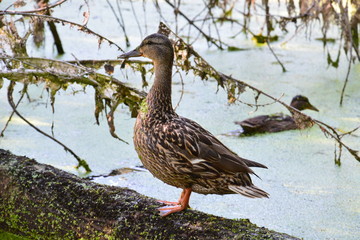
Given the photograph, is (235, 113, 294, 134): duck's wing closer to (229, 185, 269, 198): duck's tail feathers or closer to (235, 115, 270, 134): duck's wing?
(235, 115, 270, 134): duck's wing

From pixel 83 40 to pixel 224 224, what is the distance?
12.4 feet

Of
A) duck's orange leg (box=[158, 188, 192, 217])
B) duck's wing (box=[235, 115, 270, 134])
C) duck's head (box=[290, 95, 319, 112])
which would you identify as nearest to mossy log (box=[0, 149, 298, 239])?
duck's orange leg (box=[158, 188, 192, 217])

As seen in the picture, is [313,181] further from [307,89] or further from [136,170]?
[307,89]

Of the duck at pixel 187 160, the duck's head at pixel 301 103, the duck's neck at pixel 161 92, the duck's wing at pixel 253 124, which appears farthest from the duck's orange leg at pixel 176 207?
the duck's head at pixel 301 103

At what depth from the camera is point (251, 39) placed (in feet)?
19.5

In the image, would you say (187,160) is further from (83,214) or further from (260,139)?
(260,139)

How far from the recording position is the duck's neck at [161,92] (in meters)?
2.62

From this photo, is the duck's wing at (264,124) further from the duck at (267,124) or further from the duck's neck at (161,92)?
the duck's neck at (161,92)

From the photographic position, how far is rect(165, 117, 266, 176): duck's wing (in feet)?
7.84

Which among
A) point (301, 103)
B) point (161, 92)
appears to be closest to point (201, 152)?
point (161, 92)

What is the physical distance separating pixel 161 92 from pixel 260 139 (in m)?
1.37

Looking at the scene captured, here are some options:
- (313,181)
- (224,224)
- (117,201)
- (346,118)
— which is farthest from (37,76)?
(346,118)

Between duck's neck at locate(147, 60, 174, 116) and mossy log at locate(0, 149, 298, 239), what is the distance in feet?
1.32

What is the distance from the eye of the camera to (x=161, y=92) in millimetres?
2689
